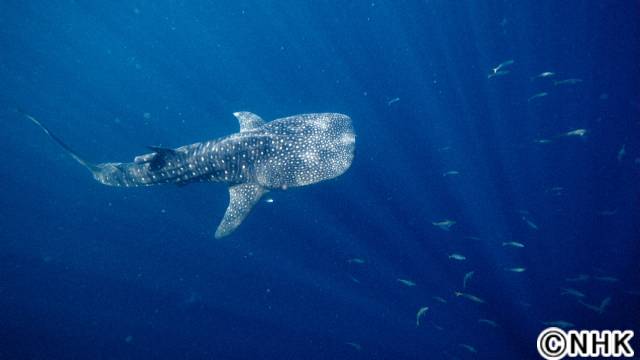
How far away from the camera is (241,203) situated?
6.56 m

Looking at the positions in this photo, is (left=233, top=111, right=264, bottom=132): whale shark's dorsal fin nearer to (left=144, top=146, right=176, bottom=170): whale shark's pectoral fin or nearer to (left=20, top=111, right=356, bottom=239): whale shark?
(left=20, top=111, right=356, bottom=239): whale shark

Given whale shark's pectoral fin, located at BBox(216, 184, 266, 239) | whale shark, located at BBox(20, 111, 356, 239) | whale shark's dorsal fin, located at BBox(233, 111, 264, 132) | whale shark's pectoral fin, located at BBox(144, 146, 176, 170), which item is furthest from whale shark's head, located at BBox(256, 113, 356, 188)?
whale shark's pectoral fin, located at BBox(144, 146, 176, 170)

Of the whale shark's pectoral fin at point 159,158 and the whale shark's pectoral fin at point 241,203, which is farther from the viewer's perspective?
the whale shark's pectoral fin at point 241,203

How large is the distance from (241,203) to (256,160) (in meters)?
0.94

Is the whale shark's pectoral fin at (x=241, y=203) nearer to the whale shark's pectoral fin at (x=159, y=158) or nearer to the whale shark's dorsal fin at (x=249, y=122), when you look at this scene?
the whale shark's pectoral fin at (x=159, y=158)

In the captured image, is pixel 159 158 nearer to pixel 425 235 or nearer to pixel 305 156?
pixel 305 156

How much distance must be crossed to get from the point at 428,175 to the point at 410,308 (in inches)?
217

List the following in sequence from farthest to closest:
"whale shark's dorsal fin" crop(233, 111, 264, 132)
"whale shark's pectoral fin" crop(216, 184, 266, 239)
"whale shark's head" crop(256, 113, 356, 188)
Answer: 1. "whale shark's dorsal fin" crop(233, 111, 264, 132)
2. "whale shark's pectoral fin" crop(216, 184, 266, 239)
3. "whale shark's head" crop(256, 113, 356, 188)

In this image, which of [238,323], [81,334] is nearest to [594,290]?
[238,323]

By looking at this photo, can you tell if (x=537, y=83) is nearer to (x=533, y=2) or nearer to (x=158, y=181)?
(x=533, y=2)

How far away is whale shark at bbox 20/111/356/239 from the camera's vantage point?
20.1 feet

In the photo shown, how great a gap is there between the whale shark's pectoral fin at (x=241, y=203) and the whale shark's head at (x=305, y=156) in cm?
31

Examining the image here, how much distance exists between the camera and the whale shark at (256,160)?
6129mm

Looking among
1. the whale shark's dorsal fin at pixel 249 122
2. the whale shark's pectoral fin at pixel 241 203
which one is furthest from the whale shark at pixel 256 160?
the whale shark's dorsal fin at pixel 249 122
